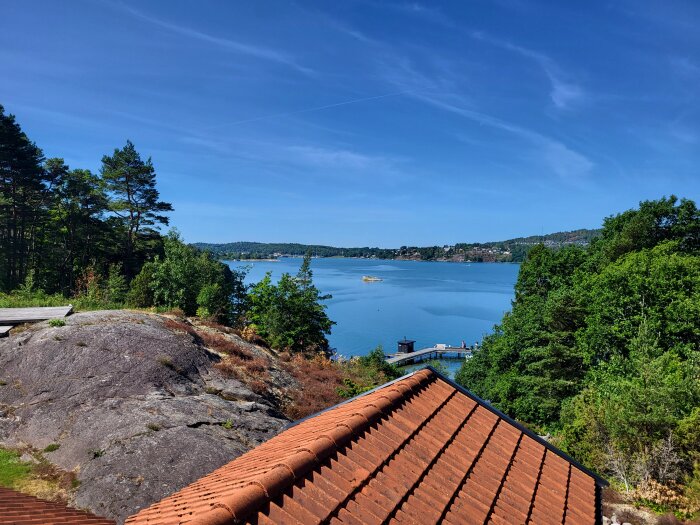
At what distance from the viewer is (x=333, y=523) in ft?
10.3

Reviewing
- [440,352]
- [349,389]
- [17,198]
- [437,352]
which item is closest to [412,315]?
[437,352]

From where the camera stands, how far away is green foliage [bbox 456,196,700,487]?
14719 millimetres

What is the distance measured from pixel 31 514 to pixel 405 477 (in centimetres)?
418

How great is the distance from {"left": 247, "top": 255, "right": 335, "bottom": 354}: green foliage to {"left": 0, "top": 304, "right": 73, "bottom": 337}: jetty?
10.6 meters

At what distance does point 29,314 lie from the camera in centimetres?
1551

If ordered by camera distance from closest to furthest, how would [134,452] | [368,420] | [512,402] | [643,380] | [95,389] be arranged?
1. [368,420]
2. [134,452]
3. [95,389]
4. [643,380]
5. [512,402]

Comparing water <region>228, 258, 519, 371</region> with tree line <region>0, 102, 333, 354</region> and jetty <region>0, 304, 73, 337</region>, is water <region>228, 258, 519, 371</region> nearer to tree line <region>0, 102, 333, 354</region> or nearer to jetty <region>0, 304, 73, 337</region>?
tree line <region>0, 102, 333, 354</region>

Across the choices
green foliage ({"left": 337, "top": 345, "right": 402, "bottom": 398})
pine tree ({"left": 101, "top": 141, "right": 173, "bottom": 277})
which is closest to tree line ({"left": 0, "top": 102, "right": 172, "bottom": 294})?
pine tree ({"left": 101, "top": 141, "right": 173, "bottom": 277})

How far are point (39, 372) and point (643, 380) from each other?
67.2 feet

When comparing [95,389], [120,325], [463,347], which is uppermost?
[120,325]

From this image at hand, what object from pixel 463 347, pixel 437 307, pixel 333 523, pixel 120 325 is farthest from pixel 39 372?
pixel 437 307

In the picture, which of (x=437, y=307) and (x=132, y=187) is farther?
(x=437, y=307)

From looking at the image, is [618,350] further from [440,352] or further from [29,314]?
[440,352]

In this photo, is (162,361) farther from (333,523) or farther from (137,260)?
(137,260)
